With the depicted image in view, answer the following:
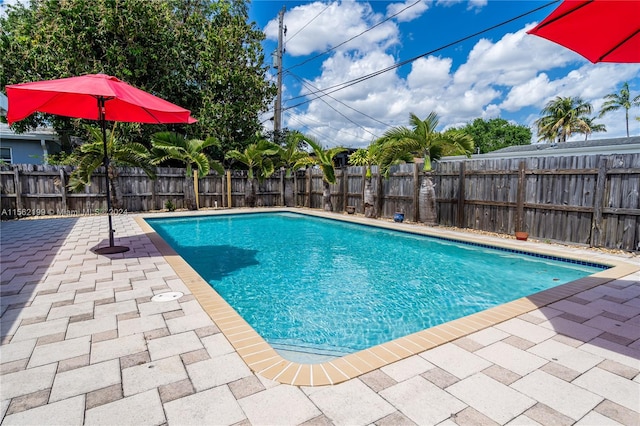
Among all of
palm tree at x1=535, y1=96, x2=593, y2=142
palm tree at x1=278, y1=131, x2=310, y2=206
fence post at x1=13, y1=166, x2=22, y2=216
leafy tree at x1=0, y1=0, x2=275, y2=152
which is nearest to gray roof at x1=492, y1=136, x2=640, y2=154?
palm tree at x1=278, y1=131, x2=310, y2=206

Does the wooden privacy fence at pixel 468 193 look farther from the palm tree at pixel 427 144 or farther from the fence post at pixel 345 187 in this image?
the palm tree at pixel 427 144

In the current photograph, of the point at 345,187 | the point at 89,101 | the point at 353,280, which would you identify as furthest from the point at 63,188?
the point at 353,280

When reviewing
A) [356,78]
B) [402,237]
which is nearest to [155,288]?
[402,237]

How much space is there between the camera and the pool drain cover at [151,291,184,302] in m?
3.70

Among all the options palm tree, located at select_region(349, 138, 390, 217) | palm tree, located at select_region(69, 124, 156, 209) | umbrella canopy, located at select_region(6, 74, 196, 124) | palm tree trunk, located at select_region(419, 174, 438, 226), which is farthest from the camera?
palm tree, located at select_region(69, 124, 156, 209)

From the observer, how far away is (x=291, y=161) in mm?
16016

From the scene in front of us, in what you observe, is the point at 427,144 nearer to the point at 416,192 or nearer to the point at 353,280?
the point at 416,192

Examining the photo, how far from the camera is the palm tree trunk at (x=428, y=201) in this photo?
9867 millimetres

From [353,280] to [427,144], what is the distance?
597 centimetres

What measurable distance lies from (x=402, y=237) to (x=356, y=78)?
8638 millimetres

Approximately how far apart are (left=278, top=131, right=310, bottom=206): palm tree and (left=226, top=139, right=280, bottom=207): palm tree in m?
0.57

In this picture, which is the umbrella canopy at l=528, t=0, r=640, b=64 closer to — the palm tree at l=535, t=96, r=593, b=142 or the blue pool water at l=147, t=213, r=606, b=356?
the blue pool water at l=147, t=213, r=606, b=356

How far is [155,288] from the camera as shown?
4078 mm

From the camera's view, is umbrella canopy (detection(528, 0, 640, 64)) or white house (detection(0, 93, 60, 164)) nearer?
umbrella canopy (detection(528, 0, 640, 64))
